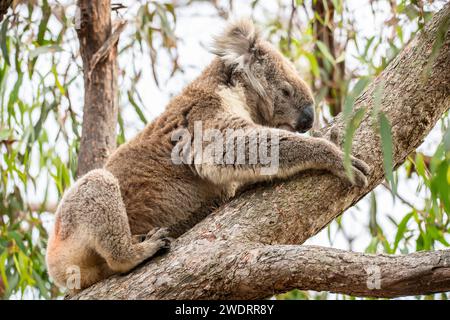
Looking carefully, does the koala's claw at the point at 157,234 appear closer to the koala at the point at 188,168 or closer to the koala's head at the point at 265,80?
the koala at the point at 188,168

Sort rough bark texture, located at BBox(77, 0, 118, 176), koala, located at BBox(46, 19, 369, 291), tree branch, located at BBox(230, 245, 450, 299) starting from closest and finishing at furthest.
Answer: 1. tree branch, located at BBox(230, 245, 450, 299)
2. koala, located at BBox(46, 19, 369, 291)
3. rough bark texture, located at BBox(77, 0, 118, 176)

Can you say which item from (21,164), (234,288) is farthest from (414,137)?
(21,164)

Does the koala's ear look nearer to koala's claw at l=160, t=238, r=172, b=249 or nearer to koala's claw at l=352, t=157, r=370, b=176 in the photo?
koala's claw at l=352, t=157, r=370, b=176

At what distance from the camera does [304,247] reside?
2375 mm

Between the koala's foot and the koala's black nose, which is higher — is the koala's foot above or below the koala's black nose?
below

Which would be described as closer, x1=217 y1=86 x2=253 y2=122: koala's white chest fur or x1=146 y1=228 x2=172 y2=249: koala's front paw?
x1=146 y1=228 x2=172 y2=249: koala's front paw

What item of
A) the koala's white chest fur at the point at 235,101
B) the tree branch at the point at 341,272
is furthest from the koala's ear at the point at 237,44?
the tree branch at the point at 341,272

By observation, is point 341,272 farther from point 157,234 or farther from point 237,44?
point 237,44

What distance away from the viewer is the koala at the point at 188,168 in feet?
9.69

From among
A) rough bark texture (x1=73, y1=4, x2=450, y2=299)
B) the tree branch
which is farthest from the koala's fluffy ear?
the tree branch

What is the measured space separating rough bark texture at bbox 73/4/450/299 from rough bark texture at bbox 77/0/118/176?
1424 millimetres

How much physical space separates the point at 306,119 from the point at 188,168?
796 mm

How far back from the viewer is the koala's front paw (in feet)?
9.29
